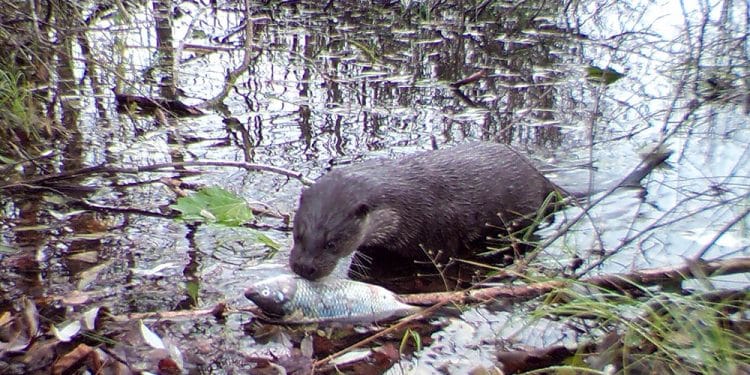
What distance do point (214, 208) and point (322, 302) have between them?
3.28 ft

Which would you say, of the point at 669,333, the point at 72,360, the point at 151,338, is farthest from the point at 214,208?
the point at 669,333

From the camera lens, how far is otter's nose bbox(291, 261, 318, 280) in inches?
118

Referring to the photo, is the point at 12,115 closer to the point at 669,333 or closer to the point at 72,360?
the point at 72,360

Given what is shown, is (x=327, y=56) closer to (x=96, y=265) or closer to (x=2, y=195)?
(x=2, y=195)

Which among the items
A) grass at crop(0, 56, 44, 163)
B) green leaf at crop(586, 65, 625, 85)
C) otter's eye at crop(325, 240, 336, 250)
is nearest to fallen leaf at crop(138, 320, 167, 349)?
otter's eye at crop(325, 240, 336, 250)

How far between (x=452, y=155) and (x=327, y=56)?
136 inches

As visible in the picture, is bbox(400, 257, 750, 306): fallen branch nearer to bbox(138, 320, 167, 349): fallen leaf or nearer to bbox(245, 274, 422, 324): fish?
bbox(245, 274, 422, 324): fish

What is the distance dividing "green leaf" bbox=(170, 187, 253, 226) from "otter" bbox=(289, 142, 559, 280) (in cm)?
49

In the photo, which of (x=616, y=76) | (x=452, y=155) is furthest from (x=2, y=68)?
(x=616, y=76)

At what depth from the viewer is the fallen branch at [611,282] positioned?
255 centimetres

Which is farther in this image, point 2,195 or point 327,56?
point 327,56

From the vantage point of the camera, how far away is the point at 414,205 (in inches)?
140

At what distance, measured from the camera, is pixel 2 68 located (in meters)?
4.29

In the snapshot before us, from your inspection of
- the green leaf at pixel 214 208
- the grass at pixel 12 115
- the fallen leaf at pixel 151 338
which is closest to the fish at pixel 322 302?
the fallen leaf at pixel 151 338
